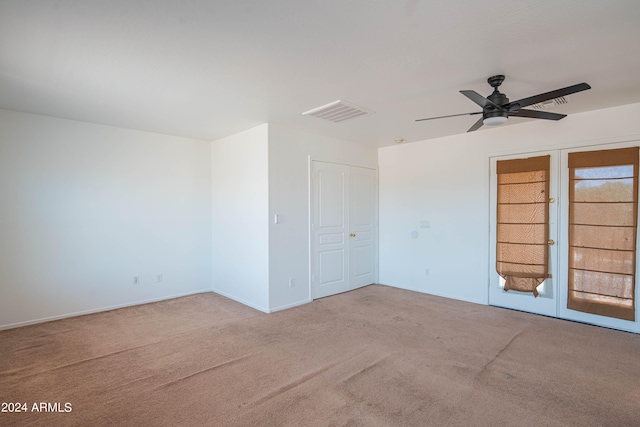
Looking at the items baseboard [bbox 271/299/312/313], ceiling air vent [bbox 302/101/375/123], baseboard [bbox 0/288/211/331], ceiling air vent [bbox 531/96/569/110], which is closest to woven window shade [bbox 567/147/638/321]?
ceiling air vent [bbox 531/96/569/110]

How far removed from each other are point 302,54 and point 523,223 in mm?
3755

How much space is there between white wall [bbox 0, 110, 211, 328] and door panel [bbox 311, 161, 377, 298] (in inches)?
77.6

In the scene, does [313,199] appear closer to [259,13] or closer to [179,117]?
[179,117]

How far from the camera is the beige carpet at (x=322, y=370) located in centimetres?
222

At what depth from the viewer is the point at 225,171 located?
5266 millimetres

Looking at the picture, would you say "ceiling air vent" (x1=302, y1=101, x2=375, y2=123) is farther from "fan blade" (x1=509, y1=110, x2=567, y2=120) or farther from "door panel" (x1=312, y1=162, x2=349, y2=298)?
"fan blade" (x1=509, y1=110, x2=567, y2=120)

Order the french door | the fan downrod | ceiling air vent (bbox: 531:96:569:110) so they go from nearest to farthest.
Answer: the fan downrod < ceiling air vent (bbox: 531:96:569:110) < the french door

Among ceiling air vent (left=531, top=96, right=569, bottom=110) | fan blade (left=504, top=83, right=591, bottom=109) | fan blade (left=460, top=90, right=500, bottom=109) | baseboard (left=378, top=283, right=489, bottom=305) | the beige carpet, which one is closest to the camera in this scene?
the beige carpet

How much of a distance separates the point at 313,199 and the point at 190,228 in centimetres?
214

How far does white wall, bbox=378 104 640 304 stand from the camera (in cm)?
421

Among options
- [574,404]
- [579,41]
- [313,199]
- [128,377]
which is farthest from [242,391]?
[579,41]

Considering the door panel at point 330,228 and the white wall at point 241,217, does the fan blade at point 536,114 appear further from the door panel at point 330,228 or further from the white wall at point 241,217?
the white wall at point 241,217

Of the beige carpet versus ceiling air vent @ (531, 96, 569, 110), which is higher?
ceiling air vent @ (531, 96, 569, 110)

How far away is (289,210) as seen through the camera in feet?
15.3
